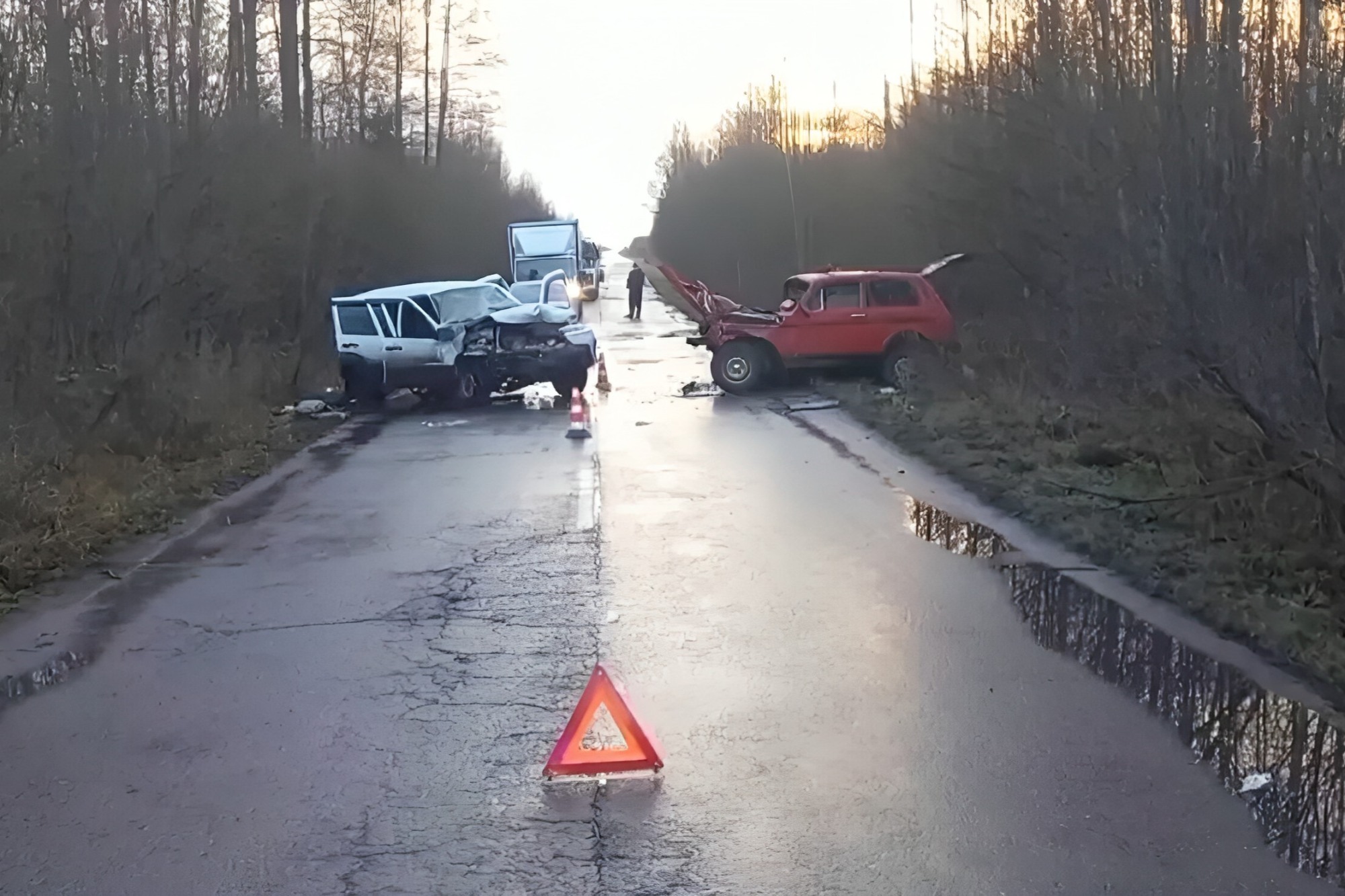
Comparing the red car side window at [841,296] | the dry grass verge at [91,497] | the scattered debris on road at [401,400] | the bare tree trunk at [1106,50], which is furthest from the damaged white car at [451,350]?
the bare tree trunk at [1106,50]

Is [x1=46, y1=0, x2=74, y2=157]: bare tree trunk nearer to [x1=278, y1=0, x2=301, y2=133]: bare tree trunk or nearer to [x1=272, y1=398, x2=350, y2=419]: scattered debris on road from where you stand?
[x1=272, y1=398, x2=350, y2=419]: scattered debris on road

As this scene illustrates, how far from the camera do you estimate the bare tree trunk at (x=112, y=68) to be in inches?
669

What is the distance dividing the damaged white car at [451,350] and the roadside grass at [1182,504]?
7937mm

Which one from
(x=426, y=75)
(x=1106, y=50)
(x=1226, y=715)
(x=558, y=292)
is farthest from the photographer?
(x=426, y=75)

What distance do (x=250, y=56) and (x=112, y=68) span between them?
9237 millimetres

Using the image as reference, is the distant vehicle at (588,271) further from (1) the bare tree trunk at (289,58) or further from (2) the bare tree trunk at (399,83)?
(1) the bare tree trunk at (289,58)

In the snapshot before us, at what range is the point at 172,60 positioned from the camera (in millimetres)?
19766

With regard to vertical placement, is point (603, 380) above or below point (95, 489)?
above

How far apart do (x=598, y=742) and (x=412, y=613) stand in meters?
2.99

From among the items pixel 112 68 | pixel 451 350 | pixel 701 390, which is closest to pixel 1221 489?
pixel 112 68

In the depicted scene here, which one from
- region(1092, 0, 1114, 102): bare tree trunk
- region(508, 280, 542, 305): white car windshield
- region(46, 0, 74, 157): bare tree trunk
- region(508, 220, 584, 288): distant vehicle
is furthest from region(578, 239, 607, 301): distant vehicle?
region(1092, 0, 1114, 102): bare tree trunk

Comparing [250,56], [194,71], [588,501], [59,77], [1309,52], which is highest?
[250,56]

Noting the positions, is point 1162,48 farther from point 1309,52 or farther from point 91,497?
point 91,497

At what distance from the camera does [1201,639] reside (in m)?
7.55
